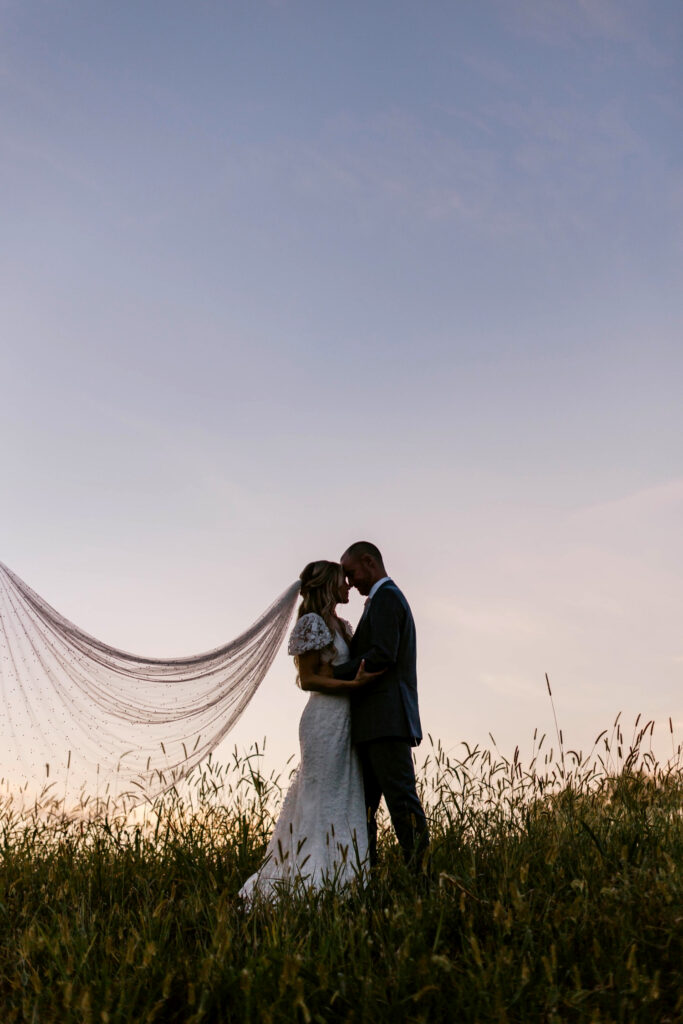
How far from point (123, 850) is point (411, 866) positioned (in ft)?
6.45

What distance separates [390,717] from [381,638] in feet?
1.68

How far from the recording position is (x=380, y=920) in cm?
409

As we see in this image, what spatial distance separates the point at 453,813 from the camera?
5535 millimetres

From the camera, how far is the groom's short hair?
20.1ft

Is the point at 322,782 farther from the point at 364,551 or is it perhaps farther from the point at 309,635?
the point at 364,551

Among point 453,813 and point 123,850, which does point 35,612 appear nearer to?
point 123,850

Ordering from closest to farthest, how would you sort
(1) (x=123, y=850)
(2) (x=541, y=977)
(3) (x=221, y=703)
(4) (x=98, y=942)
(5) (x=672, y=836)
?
(2) (x=541, y=977) < (4) (x=98, y=942) < (5) (x=672, y=836) < (1) (x=123, y=850) < (3) (x=221, y=703)

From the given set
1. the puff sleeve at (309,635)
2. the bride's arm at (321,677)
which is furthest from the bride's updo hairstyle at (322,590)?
the bride's arm at (321,677)

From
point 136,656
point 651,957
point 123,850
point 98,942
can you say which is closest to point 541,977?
point 651,957

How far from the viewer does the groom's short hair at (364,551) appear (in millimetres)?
6117

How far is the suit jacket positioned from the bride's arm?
0.06m

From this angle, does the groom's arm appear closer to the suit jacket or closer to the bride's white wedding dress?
the suit jacket

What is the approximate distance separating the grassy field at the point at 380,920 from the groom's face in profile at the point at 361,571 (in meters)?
1.31

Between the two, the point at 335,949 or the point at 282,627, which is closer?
the point at 335,949
